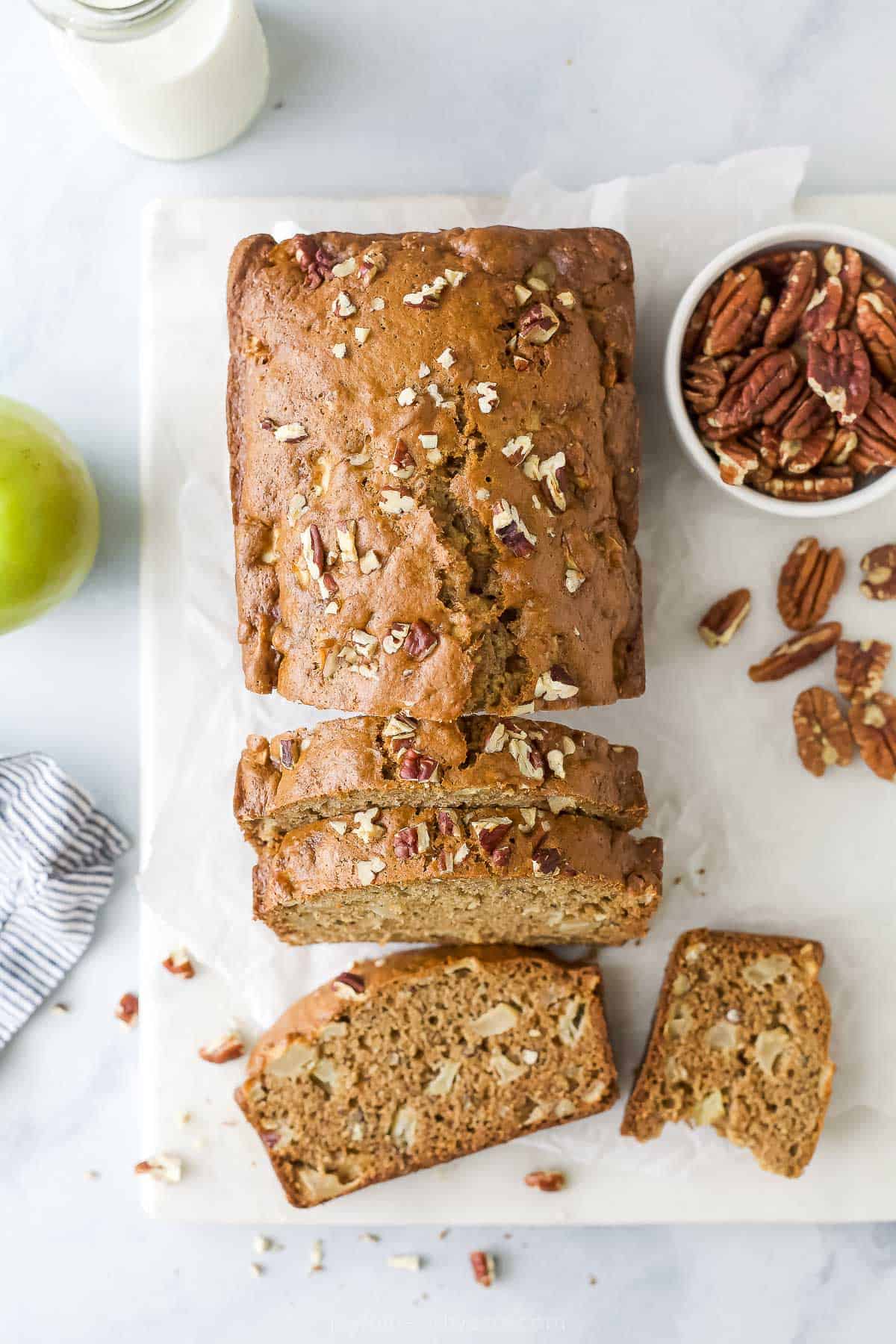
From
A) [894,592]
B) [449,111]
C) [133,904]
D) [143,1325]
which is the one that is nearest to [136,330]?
[449,111]

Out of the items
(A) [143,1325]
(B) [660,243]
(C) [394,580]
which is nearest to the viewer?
(C) [394,580]

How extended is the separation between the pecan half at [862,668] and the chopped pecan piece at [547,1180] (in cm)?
120

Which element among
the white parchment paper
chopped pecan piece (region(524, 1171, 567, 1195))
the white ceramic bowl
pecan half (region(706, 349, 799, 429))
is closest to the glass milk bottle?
the white parchment paper

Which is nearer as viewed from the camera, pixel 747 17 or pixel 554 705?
pixel 554 705

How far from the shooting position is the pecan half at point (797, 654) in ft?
8.13

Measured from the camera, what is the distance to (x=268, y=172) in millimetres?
2561

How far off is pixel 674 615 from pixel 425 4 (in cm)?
144

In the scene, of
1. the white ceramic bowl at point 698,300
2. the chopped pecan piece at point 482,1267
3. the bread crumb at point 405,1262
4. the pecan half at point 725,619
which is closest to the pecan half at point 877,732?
the pecan half at point 725,619

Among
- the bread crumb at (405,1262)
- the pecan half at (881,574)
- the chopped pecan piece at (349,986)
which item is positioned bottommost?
the bread crumb at (405,1262)

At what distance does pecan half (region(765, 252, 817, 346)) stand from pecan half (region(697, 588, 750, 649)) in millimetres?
523

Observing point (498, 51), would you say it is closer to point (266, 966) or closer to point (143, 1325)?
point (266, 966)

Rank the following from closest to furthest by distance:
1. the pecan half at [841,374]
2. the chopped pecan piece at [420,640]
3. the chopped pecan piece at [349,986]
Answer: the chopped pecan piece at [420,640] → the pecan half at [841,374] → the chopped pecan piece at [349,986]

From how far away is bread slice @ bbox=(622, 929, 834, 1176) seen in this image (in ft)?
7.97

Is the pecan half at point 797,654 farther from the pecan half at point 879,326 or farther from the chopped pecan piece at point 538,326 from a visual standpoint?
the chopped pecan piece at point 538,326
